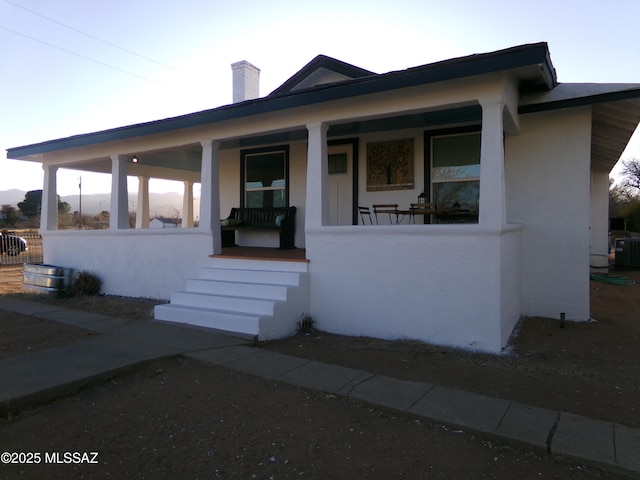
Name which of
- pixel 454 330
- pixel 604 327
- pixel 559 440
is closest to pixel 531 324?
pixel 604 327

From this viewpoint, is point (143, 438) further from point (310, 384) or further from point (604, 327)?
point (604, 327)

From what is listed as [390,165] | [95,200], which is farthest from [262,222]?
[95,200]

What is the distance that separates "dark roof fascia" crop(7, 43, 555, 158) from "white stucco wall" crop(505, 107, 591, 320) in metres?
1.10

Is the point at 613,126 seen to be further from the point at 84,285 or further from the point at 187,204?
the point at 187,204

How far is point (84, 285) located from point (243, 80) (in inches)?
249

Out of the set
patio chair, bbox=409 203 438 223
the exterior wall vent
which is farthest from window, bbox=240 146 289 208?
the exterior wall vent

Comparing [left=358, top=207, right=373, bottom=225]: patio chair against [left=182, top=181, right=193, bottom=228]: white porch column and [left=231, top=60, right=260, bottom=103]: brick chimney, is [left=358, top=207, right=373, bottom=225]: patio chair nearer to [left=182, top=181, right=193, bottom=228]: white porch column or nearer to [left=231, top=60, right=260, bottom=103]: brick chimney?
[left=231, top=60, right=260, bottom=103]: brick chimney

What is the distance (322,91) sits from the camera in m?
6.43

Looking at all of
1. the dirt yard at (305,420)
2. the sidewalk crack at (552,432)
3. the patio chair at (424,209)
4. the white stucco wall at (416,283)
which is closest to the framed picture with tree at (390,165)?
the patio chair at (424,209)

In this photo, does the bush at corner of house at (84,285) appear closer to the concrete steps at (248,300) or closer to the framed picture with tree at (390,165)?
the concrete steps at (248,300)

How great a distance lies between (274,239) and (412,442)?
728 centimetres

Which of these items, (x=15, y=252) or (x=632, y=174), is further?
(x=632, y=174)

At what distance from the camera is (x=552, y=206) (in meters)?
7.35

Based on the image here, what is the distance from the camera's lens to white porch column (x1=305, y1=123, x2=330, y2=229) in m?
6.89
